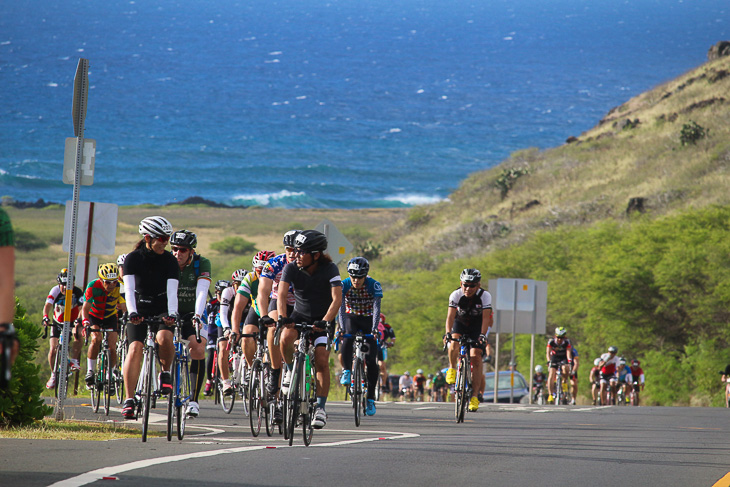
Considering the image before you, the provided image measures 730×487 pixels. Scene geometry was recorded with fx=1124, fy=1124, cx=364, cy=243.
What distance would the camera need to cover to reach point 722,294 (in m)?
44.9

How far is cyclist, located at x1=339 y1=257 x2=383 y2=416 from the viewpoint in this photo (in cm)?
1428

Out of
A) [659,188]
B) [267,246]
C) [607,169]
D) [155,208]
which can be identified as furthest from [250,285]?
[155,208]

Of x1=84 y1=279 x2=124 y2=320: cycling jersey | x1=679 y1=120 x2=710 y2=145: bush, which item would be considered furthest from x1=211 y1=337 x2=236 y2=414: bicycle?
x1=679 y1=120 x2=710 y2=145: bush

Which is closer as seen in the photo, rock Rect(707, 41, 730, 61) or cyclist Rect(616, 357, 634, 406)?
cyclist Rect(616, 357, 634, 406)

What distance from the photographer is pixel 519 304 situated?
29.9 meters

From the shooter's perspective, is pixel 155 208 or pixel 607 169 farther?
pixel 155 208

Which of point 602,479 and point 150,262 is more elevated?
point 150,262

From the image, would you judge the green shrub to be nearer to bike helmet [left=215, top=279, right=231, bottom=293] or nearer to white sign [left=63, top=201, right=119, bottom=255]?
bike helmet [left=215, top=279, right=231, bottom=293]

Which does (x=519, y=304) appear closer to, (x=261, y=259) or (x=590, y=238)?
(x=261, y=259)

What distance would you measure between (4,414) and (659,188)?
80.1m

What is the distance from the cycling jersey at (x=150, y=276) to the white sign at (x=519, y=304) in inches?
764

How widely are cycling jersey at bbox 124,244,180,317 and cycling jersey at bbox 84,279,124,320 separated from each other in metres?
4.97

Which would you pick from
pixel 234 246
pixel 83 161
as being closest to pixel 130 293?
pixel 83 161

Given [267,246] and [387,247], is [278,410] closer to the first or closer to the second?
[387,247]
